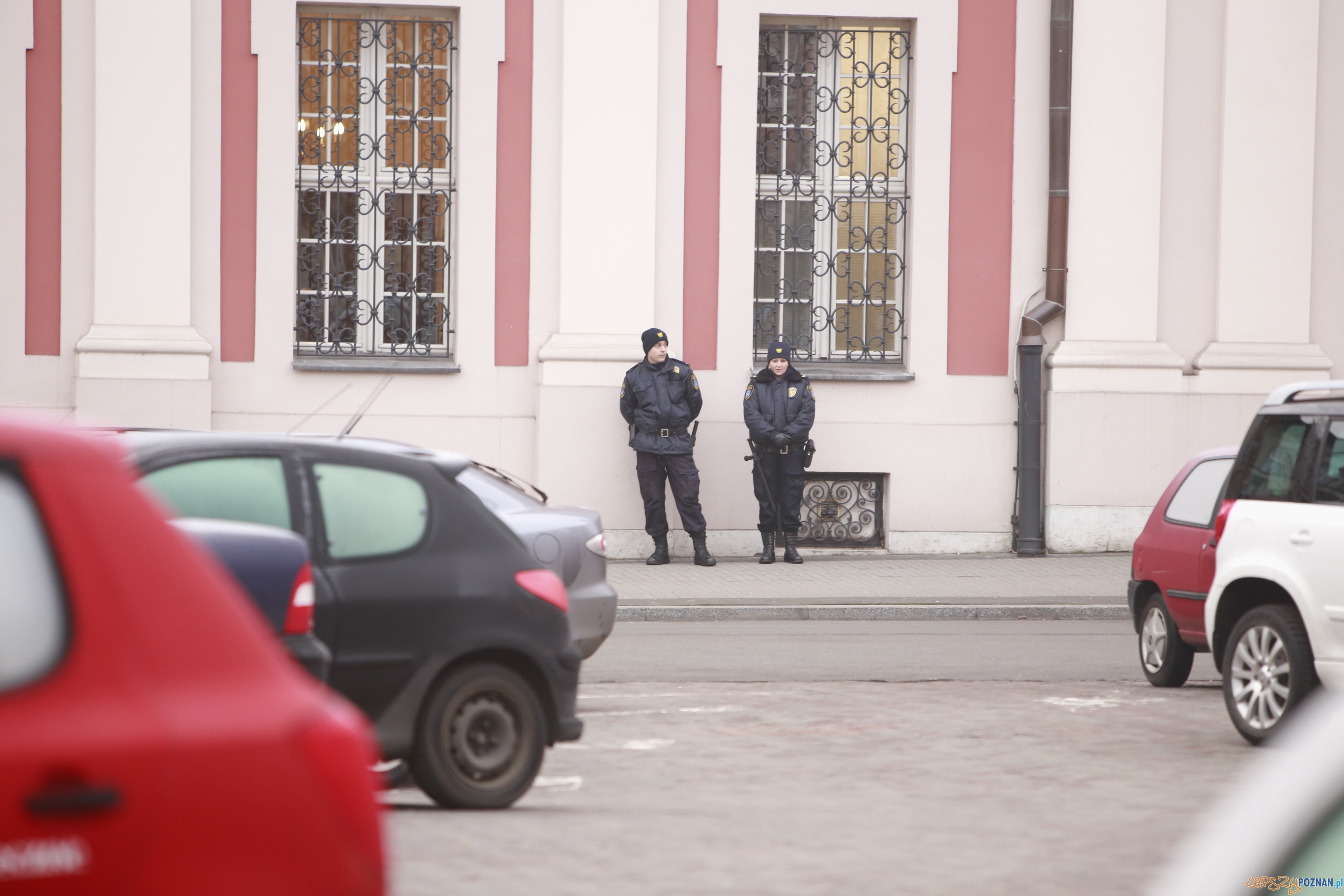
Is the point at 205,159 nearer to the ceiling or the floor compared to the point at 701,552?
nearer to the ceiling

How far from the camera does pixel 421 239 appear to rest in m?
16.7

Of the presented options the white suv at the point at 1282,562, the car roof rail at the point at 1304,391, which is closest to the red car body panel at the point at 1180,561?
the white suv at the point at 1282,562

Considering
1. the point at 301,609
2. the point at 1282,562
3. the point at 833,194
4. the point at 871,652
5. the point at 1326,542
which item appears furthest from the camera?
the point at 833,194

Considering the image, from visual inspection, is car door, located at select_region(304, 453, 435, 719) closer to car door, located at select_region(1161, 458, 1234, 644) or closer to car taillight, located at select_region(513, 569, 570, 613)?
car taillight, located at select_region(513, 569, 570, 613)

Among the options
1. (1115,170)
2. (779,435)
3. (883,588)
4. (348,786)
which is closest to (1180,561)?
(883,588)

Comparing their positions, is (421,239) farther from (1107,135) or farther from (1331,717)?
(1331,717)

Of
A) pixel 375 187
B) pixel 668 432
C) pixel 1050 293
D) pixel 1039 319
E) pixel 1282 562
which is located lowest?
pixel 1282 562

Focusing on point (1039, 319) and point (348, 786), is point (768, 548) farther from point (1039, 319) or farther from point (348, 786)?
point (348, 786)

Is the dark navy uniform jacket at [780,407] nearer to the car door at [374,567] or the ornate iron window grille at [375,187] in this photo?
→ the ornate iron window grille at [375,187]

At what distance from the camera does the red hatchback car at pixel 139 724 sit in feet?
7.65

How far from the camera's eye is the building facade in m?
15.9

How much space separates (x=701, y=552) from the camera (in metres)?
15.9

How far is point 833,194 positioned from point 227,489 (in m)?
11.7

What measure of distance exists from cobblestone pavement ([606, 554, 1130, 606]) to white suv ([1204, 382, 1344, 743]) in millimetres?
5491
